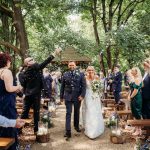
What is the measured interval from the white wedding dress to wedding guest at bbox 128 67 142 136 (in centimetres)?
107

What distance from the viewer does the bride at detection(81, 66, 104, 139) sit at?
402 inches

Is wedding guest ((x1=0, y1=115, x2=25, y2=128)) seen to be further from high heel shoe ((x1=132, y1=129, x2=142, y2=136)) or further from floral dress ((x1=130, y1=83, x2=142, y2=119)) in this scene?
high heel shoe ((x1=132, y1=129, x2=142, y2=136))

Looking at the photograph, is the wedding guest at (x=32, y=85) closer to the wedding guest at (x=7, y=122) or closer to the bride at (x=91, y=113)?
the bride at (x=91, y=113)

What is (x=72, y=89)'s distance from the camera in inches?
402

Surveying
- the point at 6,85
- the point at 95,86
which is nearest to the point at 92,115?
the point at 95,86

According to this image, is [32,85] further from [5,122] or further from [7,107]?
[5,122]

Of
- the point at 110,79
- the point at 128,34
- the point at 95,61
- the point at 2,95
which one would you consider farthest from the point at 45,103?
the point at 95,61

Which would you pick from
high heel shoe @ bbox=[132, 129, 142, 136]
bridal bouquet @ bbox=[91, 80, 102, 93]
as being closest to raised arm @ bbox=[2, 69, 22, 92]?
high heel shoe @ bbox=[132, 129, 142, 136]

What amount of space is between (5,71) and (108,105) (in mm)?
9139

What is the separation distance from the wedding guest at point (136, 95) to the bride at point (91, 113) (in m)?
1.07

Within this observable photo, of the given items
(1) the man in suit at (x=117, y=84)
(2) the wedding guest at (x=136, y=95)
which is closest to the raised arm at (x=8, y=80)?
(2) the wedding guest at (x=136, y=95)

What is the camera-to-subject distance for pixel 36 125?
9.92 m

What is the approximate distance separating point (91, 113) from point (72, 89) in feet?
2.89

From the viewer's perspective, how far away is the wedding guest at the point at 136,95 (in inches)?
366
